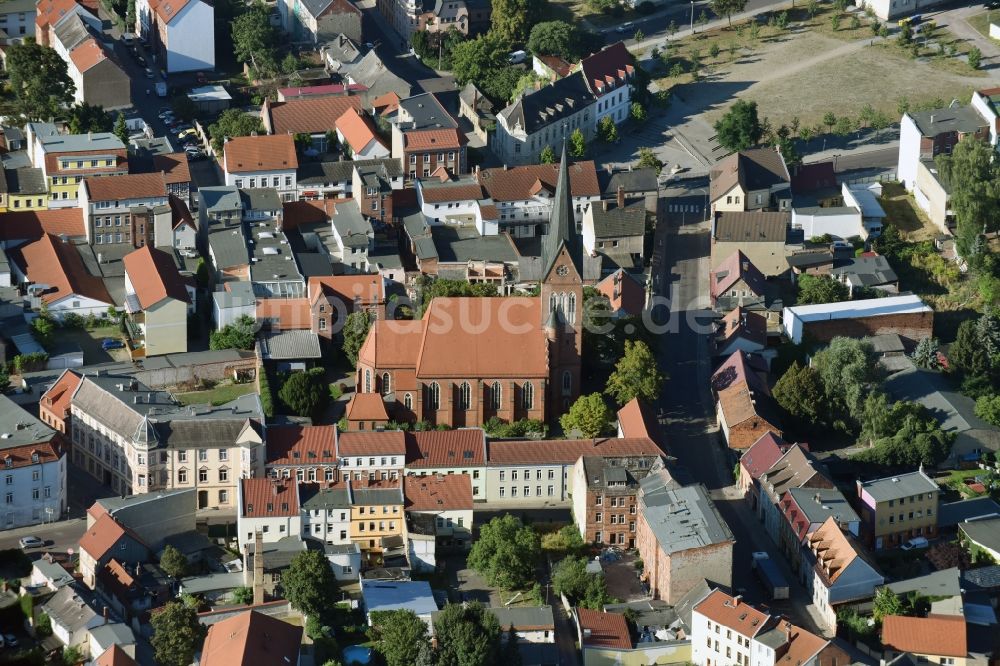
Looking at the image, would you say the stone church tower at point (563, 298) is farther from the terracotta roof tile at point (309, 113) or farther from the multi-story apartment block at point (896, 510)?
the terracotta roof tile at point (309, 113)

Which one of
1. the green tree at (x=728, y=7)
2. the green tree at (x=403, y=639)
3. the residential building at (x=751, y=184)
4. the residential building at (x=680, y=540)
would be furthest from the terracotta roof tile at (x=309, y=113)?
the green tree at (x=403, y=639)

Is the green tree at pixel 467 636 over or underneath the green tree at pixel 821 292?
underneath

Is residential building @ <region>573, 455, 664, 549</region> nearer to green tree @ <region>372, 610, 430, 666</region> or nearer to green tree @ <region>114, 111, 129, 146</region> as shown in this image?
A: green tree @ <region>372, 610, 430, 666</region>

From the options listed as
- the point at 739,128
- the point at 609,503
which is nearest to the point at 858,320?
the point at 739,128

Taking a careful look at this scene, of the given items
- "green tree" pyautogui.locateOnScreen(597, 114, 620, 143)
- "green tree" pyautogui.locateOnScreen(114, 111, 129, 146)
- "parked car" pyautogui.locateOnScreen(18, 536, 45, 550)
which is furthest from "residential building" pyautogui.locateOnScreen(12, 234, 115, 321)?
"green tree" pyautogui.locateOnScreen(597, 114, 620, 143)

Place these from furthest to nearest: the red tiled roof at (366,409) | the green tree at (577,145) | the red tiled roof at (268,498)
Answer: the green tree at (577,145) < the red tiled roof at (366,409) < the red tiled roof at (268,498)

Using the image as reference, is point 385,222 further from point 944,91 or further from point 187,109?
point 944,91

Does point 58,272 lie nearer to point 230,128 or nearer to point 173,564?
point 230,128
